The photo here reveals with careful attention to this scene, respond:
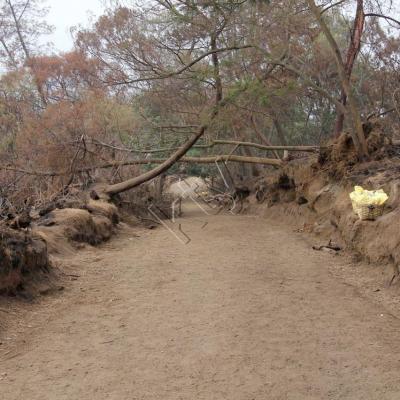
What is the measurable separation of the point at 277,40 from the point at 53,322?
11884 millimetres

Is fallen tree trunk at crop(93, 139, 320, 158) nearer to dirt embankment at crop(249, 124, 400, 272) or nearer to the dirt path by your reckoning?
dirt embankment at crop(249, 124, 400, 272)

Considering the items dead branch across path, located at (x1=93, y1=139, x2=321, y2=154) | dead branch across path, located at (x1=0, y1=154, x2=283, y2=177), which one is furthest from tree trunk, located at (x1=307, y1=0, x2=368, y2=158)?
dead branch across path, located at (x1=0, y1=154, x2=283, y2=177)

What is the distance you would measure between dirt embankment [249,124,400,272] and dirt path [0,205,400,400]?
0.84 metres

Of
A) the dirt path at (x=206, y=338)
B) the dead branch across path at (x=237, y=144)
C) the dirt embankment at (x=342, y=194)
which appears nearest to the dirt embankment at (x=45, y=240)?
the dirt path at (x=206, y=338)

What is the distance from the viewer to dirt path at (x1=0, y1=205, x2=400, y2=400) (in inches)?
172

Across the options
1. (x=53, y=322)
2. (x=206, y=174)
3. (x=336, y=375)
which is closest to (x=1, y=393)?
(x=53, y=322)

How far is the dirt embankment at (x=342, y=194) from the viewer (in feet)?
27.6

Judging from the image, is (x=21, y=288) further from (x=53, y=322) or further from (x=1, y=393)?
(x=1, y=393)

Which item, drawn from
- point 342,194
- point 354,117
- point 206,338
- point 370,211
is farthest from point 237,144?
point 206,338

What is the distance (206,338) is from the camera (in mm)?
5535

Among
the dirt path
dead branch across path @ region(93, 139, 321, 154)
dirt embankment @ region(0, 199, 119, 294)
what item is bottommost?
the dirt path

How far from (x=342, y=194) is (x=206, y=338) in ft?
23.7

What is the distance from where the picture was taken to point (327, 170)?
13836 millimetres

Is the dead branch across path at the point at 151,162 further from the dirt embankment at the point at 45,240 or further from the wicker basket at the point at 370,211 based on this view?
the wicker basket at the point at 370,211
